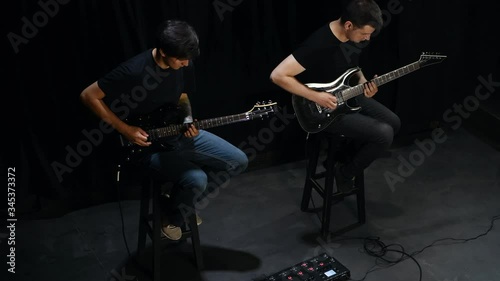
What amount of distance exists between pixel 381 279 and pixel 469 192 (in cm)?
126

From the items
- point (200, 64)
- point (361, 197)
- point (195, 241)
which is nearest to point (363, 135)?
point (361, 197)

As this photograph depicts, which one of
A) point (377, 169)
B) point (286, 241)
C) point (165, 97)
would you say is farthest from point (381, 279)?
point (165, 97)

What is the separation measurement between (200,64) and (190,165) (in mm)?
1110

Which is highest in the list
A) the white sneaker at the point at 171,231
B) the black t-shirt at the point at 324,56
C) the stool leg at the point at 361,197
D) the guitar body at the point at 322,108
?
the black t-shirt at the point at 324,56

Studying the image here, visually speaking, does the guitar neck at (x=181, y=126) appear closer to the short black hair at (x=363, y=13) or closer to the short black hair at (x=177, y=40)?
the short black hair at (x=177, y=40)

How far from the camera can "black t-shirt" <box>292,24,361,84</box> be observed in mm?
3408

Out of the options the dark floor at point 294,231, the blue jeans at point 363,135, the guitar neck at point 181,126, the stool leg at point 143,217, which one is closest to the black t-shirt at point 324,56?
the blue jeans at point 363,135

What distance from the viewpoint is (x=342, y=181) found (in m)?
3.72

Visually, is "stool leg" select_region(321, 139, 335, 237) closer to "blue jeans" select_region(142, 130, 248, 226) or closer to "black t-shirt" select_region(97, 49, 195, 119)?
"blue jeans" select_region(142, 130, 248, 226)

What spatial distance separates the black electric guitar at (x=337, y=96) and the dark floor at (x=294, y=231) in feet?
2.56

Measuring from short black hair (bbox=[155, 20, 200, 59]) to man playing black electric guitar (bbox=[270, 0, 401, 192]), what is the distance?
0.63 metres

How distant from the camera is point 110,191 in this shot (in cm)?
414

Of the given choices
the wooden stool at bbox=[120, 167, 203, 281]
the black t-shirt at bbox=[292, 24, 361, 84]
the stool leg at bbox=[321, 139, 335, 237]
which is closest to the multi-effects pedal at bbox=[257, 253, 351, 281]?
the stool leg at bbox=[321, 139, 335, 237]

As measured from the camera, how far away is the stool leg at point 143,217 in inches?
131
